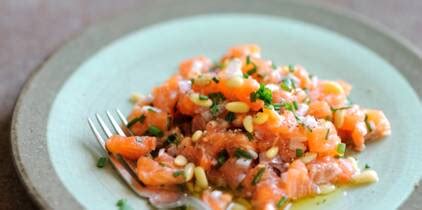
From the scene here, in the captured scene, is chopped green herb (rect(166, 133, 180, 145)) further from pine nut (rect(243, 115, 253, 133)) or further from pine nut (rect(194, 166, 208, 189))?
pine nut (rect(243, 115, 253, 133))

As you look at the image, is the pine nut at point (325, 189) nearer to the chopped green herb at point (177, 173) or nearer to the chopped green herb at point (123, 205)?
the chopped green herb at point (177, 173)

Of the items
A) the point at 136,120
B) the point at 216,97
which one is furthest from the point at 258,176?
the point at 136,120

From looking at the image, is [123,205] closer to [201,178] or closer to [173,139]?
[201,178]

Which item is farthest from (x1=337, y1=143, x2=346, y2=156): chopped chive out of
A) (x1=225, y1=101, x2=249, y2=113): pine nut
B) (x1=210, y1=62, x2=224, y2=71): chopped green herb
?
(x1=210, y1=62, x2=224, y2=71): chopped green herb

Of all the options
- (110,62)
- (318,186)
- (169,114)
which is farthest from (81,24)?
(318,186)

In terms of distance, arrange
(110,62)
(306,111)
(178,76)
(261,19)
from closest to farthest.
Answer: (306,111)
(178,76)
(110,62)
(261,19)

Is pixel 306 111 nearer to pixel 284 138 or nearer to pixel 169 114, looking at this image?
pixel 284 138

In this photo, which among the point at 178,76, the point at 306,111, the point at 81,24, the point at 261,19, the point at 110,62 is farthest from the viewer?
the point at 81,24
